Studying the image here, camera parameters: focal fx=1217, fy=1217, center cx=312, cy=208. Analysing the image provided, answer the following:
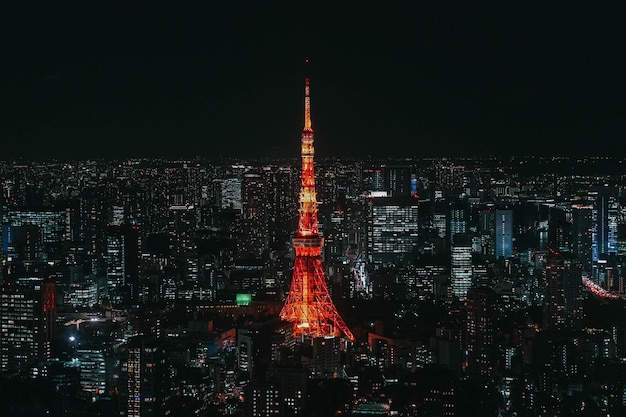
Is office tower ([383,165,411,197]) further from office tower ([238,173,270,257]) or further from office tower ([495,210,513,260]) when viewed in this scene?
office tower ([238,173,270,257])

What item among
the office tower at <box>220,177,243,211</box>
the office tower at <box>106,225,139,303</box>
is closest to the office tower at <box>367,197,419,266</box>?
the office tower at <box>220,177,243,211</box>

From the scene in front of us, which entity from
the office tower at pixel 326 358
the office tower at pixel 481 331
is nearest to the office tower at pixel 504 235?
the office tower at pixel 481 331

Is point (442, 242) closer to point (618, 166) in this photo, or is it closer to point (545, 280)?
point (545, 280)

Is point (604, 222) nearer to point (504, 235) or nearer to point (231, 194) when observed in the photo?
point (504, 235)

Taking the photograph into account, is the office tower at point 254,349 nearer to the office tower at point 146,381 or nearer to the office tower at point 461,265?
the office tower at point 146,381

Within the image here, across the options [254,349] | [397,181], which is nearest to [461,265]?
[397,181]

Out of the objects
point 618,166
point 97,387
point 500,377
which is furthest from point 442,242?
point 97,387
